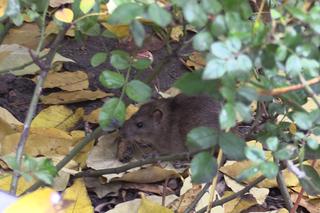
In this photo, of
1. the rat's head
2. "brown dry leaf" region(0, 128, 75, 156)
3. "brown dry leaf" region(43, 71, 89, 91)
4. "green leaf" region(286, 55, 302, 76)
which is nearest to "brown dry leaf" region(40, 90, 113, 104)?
"brown dry leaf" region(43, 71, 89, 91)

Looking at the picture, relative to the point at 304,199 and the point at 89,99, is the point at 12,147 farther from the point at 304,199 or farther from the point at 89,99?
the point at 304,199

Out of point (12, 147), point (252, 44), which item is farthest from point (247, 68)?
point (12, 147)

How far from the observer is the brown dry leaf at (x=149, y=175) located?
9.85 ft

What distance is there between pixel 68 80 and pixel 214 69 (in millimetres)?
2163

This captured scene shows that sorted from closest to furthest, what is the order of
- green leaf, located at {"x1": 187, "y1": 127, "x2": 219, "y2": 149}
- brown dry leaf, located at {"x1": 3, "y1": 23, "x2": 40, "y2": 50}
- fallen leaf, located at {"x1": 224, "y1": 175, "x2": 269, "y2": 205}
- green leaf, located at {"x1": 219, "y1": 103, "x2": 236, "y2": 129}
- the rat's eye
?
1. green leaf, located at {"x1": 219, "y1": 103, "x2": 236, "y2": 129}
2. green leaf, located at {"x1": 187, "y1": 127, "x2": 219, "y2": 149}
3. fallen leaf, located at {"x1": 224, "y1": 175, "x2": 269, "y2": 205}
4. brown dry leaf, located at {"x1": 3, "y1": 23, "x2": 40, "y2": 50}
5. the rat's eye

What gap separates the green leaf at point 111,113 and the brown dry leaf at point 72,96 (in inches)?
59.7

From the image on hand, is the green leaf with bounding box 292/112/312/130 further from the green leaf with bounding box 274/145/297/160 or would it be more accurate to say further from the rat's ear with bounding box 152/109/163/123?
the rat's ear with bounding box 152/109/163/123

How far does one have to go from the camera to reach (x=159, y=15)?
1.44 m

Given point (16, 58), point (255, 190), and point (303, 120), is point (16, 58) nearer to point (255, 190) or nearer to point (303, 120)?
point (255, 190)

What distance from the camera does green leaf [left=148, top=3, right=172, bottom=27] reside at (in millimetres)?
1437

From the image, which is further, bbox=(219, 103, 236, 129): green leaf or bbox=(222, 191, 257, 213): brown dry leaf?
bbox=(222, 191, 257, 213): brown dry leaf

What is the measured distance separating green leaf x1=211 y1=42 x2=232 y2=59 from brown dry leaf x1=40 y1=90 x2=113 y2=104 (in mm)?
2088

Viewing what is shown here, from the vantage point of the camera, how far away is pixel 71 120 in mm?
3309

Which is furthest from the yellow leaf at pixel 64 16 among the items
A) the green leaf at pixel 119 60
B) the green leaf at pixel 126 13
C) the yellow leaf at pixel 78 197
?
the yellow leaf at pixel 78 197
